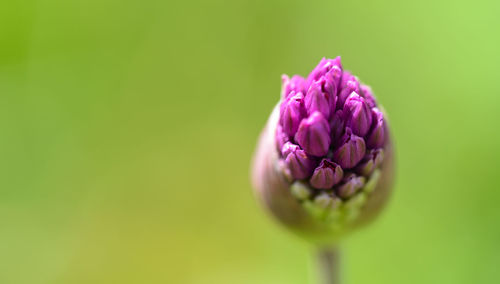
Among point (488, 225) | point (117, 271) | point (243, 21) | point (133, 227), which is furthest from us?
point (243, 21)

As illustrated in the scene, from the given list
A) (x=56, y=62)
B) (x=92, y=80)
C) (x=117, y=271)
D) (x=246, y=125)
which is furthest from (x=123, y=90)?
(x=117, y=271)

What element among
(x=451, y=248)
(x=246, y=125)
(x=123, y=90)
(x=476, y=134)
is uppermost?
(x=123, y=90)

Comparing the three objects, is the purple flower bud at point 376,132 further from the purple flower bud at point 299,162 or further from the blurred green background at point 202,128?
the blurred green background at point 202,128

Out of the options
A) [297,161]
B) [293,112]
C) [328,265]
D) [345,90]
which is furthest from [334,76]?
[328,265]

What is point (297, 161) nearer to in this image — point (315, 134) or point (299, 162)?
point (299, 162)

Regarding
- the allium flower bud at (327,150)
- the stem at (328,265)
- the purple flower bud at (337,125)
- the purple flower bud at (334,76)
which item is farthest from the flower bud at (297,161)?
the stem at (328,265)

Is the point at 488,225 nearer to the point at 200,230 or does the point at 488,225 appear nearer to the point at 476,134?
the point at 476,134

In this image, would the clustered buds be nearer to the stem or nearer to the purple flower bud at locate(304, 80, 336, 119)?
the purple flower bud at locate(304, 80, 336, 119)
